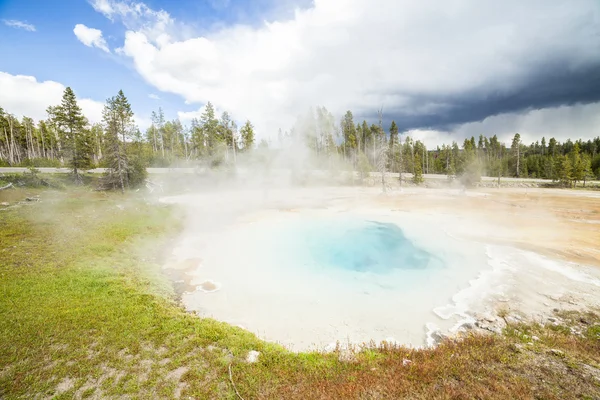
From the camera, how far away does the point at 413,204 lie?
109 feet

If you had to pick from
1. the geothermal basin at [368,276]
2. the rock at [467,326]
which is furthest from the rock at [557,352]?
the geothermal basin at [368,276]

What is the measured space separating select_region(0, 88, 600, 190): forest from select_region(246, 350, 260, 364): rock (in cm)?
3192

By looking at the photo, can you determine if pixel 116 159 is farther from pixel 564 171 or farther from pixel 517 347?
pixel 564 171

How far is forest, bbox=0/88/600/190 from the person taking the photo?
3297cm

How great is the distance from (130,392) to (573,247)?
76.9 feet

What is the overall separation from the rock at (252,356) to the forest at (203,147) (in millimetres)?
31925

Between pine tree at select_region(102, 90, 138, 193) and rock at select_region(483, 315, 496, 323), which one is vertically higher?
pine tree at select_region(102, 90, 138, 193)

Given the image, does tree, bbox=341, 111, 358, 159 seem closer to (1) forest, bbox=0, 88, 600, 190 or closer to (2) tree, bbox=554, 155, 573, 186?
(1) forest, bbox=0, 88, 600, 190

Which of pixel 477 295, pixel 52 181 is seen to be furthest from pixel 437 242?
Answer: pixel 52 181

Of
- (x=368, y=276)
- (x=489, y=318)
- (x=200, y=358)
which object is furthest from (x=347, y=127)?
(x=200, y=358)

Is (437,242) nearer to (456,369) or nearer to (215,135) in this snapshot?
(456,369)

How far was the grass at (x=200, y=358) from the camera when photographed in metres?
5.07

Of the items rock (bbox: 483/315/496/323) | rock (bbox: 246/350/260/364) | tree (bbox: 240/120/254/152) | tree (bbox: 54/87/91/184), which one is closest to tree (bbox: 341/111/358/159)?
tree (bbox: 240/120/254/152)

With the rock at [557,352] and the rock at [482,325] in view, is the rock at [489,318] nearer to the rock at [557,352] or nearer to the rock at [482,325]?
the rock at [482,325]
